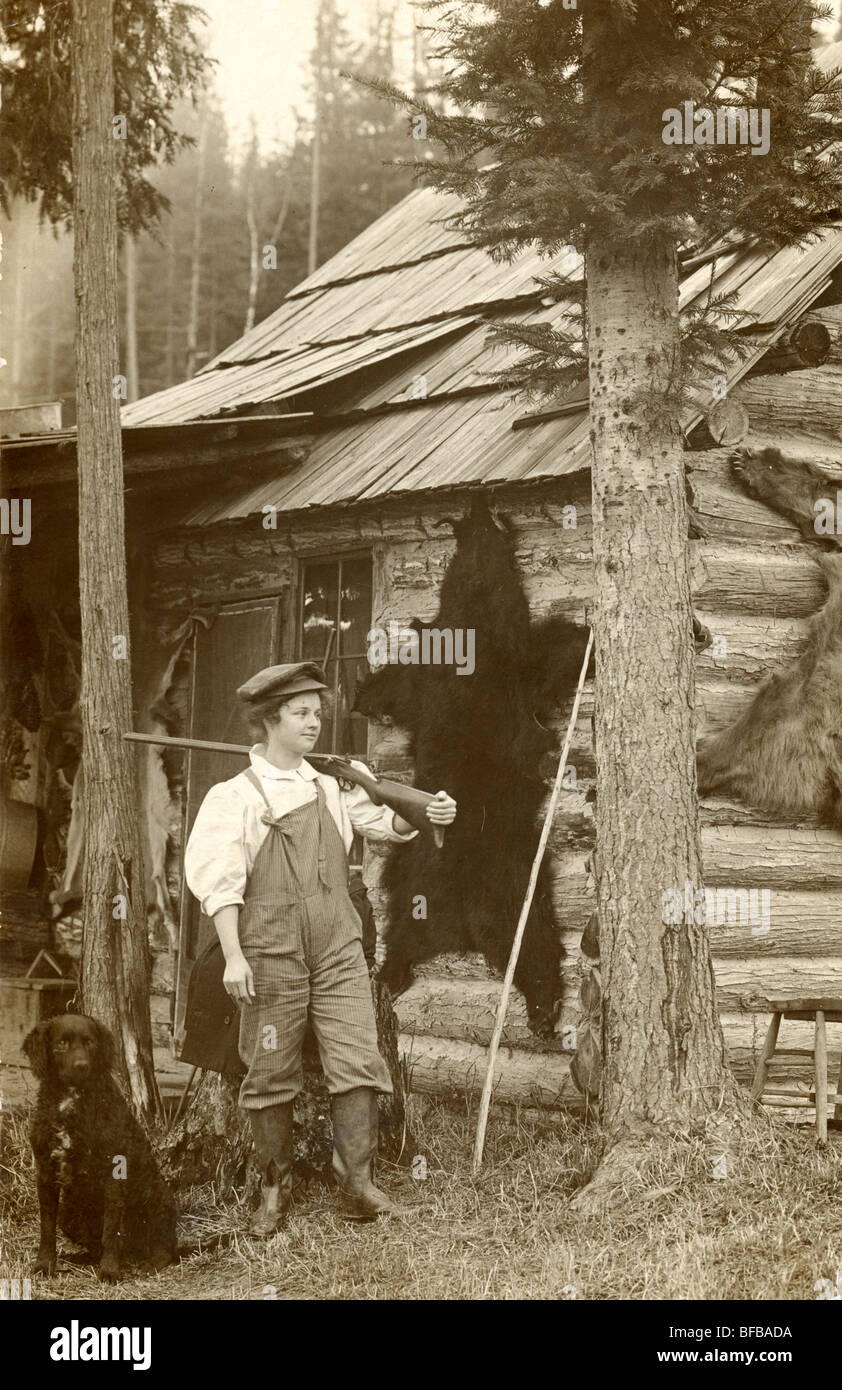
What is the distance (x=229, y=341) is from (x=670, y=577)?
26.7 metres

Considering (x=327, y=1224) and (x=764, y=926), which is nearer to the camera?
(x=327, y=1224)

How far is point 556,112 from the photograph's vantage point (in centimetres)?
674

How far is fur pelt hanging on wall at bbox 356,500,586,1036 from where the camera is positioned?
8.10 meters

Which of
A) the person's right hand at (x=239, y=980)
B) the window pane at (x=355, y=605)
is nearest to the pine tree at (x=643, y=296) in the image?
the person's right hand at (x=239, y=980)

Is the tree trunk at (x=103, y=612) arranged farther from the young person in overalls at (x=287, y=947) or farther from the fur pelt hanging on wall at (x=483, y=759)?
the fur pelt hanging on wall at (x=483, y=759)

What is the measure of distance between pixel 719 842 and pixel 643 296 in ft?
9.50

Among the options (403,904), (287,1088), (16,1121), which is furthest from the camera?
(403,904)

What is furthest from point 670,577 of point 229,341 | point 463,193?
point 229,341

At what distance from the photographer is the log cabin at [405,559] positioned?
8086mm

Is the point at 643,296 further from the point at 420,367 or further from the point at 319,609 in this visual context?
the point at 420,367

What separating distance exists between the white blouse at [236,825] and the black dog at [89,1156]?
2.39 feet

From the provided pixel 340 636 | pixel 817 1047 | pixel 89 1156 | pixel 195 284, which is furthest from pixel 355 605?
pixel 195 284

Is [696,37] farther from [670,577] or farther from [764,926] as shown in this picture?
[764,926]

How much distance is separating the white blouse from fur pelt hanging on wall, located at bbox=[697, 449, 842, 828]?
238 centimetres
